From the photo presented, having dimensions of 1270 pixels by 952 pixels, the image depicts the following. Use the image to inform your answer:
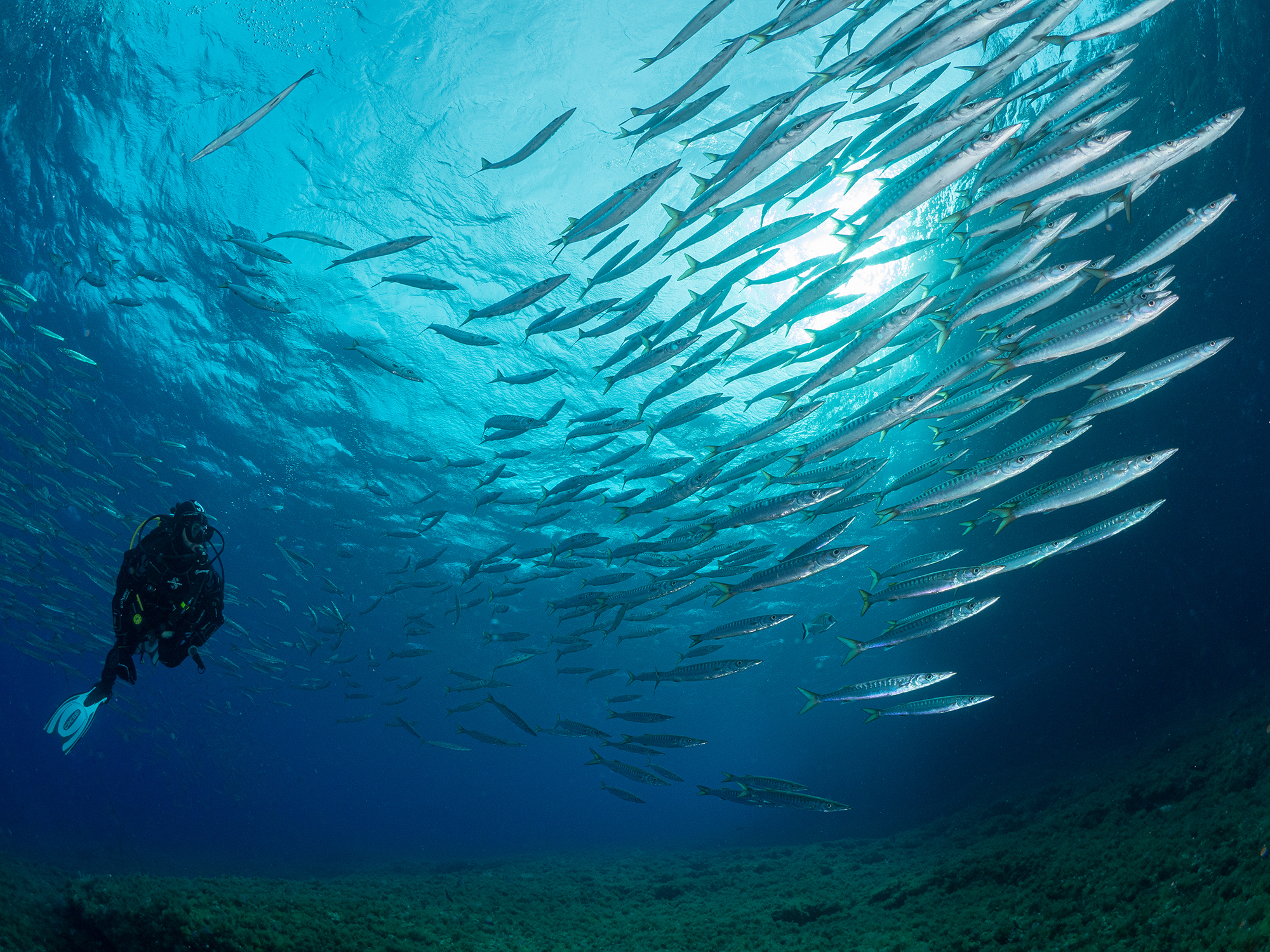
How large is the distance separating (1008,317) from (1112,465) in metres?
1.85

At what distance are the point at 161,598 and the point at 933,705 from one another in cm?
842

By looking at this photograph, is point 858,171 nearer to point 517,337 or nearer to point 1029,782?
point 517,337

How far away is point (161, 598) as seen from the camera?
180 inches

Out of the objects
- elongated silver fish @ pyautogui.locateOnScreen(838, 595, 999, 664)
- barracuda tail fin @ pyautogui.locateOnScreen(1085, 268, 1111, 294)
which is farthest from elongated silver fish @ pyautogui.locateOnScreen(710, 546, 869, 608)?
barracuda tail fin @ pyautogui.locateOnScreen(1085, 268, 1111, 294)

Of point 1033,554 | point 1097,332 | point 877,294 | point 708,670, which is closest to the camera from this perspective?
point 1097,332

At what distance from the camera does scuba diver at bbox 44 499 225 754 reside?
4543mm

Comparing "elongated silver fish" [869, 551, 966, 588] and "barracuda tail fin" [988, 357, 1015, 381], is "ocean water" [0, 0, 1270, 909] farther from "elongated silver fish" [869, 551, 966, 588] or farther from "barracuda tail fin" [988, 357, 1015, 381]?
"elongated silver fish" [869, 551, 966, 588]

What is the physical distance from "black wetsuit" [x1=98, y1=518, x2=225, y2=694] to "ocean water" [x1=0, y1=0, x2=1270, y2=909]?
6.43m

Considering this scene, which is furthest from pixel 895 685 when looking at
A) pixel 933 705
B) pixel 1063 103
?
pixel 1063 103

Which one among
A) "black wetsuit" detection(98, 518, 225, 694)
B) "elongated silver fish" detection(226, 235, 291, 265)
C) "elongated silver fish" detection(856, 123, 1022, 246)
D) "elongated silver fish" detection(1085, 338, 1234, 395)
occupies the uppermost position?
"elongated silver fish" detection(226, 235, 291, 265)

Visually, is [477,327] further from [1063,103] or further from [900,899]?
[900,899]

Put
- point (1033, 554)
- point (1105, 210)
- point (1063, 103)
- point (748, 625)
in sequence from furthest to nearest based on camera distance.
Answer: point (748, 625) < point (1033, 554) < point (1063, 103) < point (1105, 210)

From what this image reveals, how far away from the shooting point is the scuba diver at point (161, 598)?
4543 mm

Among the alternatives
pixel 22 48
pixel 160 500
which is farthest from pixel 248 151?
pixel 160 500
